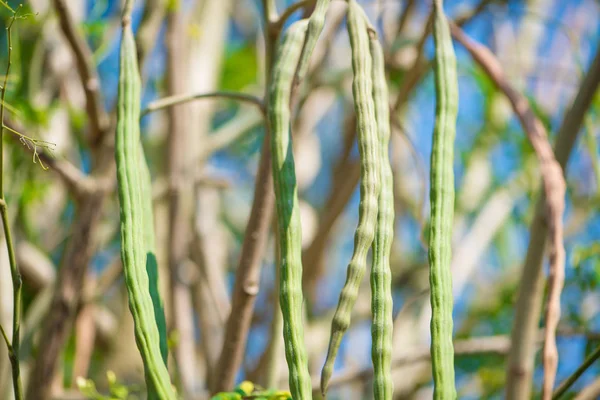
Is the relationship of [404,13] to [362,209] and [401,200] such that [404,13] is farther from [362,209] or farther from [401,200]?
[362,209]

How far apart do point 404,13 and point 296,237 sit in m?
1.21

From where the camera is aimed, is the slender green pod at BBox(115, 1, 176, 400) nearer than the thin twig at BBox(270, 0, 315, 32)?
Yes

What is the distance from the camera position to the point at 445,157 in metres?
0.66

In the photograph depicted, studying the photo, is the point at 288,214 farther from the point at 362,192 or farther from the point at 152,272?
the point at 152,272

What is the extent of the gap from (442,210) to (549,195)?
318 mm

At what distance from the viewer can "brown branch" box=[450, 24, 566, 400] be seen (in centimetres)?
78

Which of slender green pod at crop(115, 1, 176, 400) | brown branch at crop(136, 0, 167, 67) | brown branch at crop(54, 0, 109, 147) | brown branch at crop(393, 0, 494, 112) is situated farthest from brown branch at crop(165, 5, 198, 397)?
slender green pod at crop(115, 1, 176, 400)

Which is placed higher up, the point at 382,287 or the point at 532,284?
the point at 382,287

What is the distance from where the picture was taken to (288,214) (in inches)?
23.6

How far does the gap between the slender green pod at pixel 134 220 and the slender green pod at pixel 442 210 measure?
8.4 inches

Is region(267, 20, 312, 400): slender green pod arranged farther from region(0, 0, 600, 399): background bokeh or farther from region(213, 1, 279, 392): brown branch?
region(0, 0, 600, 399): background bokeh

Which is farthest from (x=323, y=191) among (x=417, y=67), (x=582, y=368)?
(x=582, y=368)

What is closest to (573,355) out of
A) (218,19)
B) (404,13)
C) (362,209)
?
(404,13)

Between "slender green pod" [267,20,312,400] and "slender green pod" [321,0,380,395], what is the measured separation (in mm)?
23
